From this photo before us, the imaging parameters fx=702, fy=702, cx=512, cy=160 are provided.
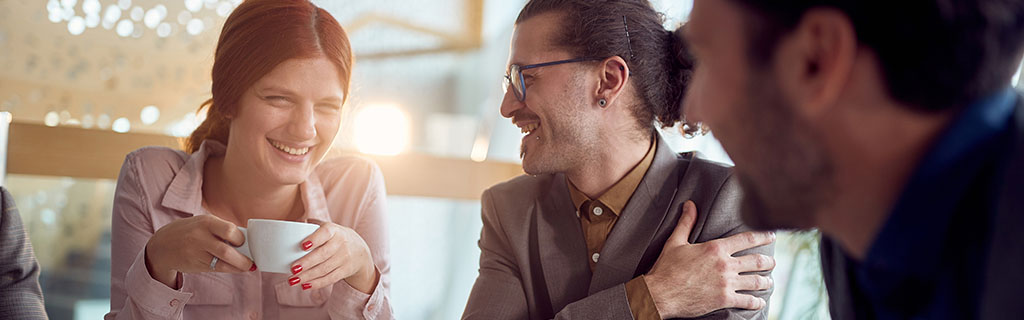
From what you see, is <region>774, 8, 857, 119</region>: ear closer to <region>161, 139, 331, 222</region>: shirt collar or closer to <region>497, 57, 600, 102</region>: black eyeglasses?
<region>497, 57, 600, 102</region>: black eyeglasses

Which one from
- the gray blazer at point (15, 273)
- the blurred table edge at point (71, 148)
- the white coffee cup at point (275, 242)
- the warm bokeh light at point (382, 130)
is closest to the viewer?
the white coffee cup at point (275, 242)

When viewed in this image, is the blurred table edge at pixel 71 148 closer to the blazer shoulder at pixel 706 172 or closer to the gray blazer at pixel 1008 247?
the blazer shoulder at pixel 706 172

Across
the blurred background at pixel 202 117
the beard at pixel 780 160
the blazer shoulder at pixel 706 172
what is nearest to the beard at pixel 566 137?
the blazer shoulder at pixel 706 172

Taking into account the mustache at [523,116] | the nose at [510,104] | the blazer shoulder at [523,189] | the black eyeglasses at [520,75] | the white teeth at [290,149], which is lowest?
the blazer shoulder at [523,189]

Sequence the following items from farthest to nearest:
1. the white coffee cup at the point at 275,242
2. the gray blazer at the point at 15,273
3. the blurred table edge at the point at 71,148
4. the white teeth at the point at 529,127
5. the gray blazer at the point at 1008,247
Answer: the blurred table edge at the point at 71,148, the white teeth at the point at 529,127, the gray blazer at the point at 15,273, the white coffee cup at the point at 275,242, the gray blazer at the point at 1008,247

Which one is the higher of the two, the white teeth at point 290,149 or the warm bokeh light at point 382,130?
the white teeth at point 290,149

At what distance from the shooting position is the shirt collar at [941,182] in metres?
0.70

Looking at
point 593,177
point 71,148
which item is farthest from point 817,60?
point 71,148

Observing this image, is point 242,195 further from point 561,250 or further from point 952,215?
point 952,215

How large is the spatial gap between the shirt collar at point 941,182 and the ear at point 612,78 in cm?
93

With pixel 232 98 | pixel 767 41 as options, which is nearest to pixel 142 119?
pixel 232 98

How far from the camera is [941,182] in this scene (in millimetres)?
712

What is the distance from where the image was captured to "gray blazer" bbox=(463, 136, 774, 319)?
146 cm

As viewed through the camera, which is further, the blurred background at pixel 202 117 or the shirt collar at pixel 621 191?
the blurred background at pixel 202 117
